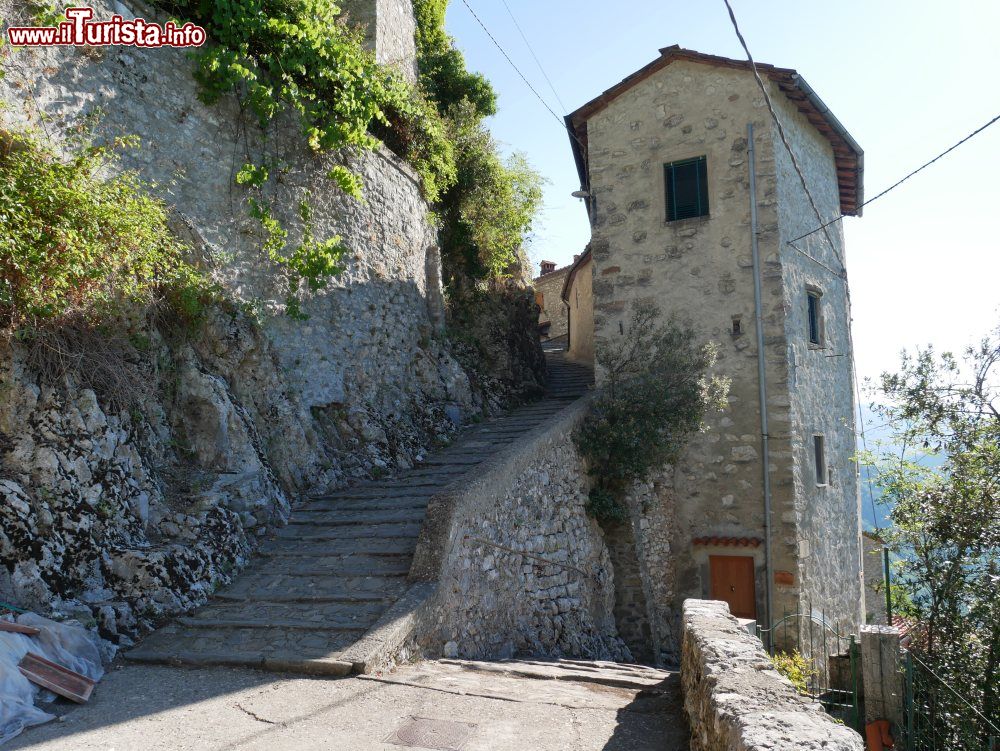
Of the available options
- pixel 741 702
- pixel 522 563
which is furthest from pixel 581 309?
pixel 741 702

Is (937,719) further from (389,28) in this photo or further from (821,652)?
(389,28)

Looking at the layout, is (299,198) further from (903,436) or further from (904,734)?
(904,734)

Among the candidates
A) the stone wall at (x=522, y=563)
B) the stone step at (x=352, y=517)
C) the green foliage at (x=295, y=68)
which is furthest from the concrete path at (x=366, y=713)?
the green foliage at (x=295, y=68)

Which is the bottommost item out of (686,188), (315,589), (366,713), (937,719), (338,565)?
(937,719)

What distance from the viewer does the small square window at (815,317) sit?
11.1 m

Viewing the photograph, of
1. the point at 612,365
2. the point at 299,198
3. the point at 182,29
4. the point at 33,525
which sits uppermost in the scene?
the point at 182,29

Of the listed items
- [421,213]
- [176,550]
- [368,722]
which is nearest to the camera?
[368,722]

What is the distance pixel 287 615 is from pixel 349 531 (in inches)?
59.8

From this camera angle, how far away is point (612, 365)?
35.6 ft

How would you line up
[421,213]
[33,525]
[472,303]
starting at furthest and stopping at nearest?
[472,303], [421,213], [33,525]

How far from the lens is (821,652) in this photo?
10070 mm

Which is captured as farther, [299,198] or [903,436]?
[299,198]

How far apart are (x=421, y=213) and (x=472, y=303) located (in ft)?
6.93

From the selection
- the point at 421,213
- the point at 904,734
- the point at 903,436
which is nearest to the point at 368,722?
the point at 904,734
